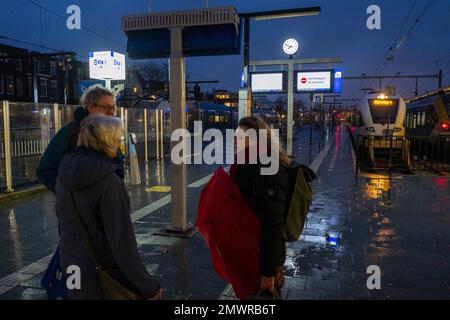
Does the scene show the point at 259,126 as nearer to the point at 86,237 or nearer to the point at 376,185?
the point at 86,237

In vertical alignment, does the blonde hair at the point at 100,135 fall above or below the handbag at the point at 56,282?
above

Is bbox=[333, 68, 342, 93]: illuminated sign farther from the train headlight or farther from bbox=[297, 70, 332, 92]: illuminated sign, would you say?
the train headlight

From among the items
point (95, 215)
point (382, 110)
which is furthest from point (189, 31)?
point (382, 110)

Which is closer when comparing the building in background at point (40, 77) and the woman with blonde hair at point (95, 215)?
the woman with blonde hair at point (95, 215)

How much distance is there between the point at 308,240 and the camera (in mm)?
5605

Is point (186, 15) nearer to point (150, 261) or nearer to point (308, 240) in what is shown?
point (150, 261)

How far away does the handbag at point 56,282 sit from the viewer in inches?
92.7

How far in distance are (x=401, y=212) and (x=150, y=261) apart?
480 cm

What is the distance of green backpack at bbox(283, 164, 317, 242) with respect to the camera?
2.43 meters

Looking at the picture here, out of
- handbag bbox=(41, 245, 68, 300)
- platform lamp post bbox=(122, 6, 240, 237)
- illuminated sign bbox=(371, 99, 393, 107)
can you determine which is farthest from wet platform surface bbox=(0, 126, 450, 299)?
illuminated sign bbox=(371, 99, 393, 107)

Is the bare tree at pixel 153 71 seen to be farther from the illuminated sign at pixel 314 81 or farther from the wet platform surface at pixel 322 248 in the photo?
the wet platform surface at pixel 322 248

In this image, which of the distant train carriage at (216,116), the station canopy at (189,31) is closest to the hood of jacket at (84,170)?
the station canopy at (189,31)

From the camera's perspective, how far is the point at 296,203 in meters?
2.45

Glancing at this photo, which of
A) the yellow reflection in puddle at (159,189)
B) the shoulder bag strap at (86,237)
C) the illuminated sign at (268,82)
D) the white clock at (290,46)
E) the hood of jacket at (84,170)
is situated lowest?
the yellow reflection in puddle at (159,189)
